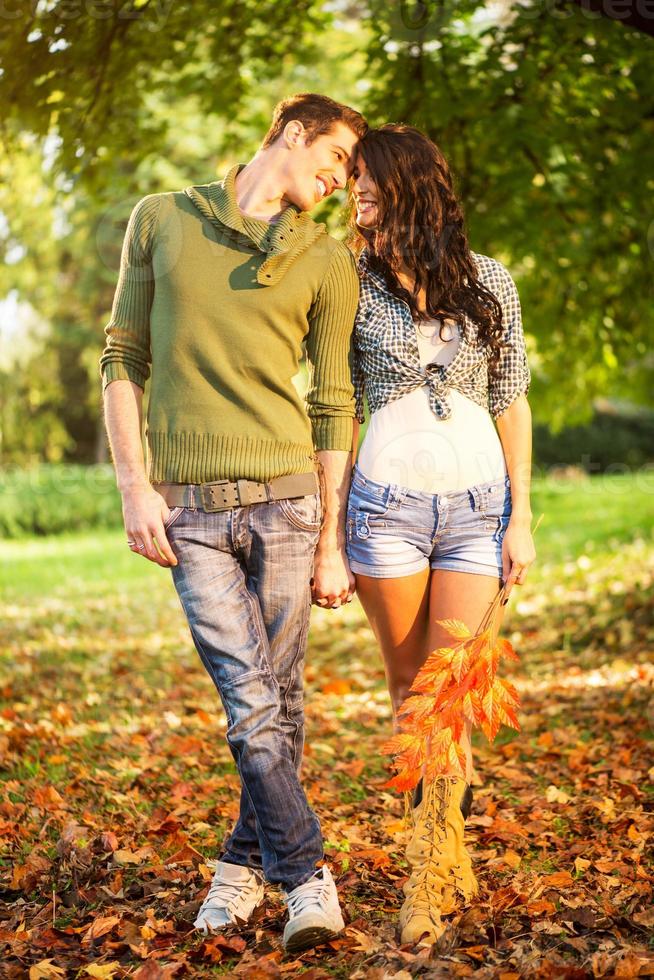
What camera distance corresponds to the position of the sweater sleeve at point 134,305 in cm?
280

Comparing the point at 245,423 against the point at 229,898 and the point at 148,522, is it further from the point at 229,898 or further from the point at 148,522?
the point at 229,898

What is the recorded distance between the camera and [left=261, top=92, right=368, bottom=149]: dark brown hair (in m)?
2.89

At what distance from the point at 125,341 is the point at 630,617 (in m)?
5.62

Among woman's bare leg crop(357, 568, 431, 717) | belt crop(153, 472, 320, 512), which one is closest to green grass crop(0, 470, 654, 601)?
woman's bare leg crop(357, 568, 431, 717)

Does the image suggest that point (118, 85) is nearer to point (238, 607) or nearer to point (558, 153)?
point (558, 153)

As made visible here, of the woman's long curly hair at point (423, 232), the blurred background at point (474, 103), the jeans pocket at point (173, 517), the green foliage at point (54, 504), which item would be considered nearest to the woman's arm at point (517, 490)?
the woman's long curly hair at point (423, 232)

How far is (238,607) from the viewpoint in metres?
2.78

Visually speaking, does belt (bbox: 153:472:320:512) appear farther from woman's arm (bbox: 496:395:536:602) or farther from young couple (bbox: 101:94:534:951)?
woman's arm (bbox: 496:395:536:602)

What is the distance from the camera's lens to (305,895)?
2764 millimetres

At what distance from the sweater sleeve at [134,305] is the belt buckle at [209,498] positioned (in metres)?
0.40

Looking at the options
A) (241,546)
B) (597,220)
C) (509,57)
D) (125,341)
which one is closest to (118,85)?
(509,57)

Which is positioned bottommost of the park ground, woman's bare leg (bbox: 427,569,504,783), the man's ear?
the park ground

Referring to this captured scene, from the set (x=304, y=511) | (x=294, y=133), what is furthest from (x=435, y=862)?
(x=294, y=133)

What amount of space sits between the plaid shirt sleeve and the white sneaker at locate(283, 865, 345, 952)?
1.46m
